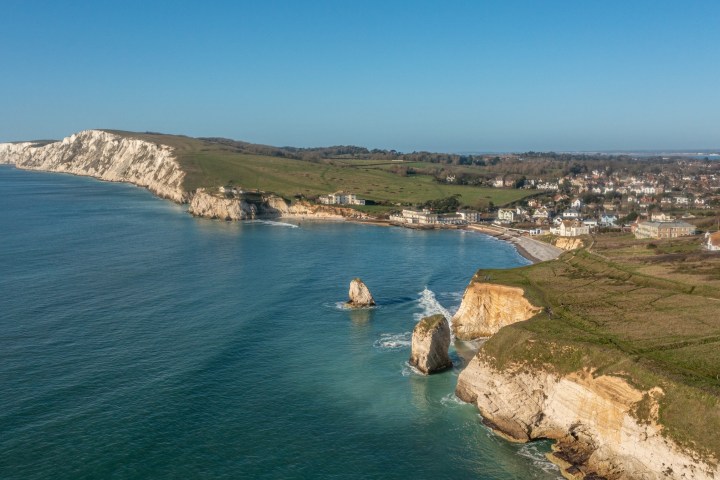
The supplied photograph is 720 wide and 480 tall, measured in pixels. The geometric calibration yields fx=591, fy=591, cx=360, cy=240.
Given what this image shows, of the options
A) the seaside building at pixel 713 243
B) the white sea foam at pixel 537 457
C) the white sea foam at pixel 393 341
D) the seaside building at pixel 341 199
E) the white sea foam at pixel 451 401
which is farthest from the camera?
the seaside building at pixel 341 199

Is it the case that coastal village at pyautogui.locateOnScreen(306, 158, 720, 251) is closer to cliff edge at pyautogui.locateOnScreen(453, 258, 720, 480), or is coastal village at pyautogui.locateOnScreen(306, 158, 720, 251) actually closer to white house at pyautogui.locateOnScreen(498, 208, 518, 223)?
white house at pyautogui.locateOnScreen(498, 208, 518, 223)

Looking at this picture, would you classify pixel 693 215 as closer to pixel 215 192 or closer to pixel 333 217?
pixel 333 217

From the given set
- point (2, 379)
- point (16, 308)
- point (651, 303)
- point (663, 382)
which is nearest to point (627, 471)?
point (663, 382)

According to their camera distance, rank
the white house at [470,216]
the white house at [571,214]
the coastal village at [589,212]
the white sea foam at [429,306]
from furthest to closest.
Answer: the white house at [470,216], the white house at [571,214], the coastal village at [589,212], the white sea foam at [429,306]

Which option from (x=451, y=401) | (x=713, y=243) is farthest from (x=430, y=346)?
(x=713, y=243)

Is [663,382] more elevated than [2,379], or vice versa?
[663,382]

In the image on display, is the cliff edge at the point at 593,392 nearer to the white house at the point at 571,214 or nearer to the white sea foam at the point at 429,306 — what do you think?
the white sea foam at the point at 429,306

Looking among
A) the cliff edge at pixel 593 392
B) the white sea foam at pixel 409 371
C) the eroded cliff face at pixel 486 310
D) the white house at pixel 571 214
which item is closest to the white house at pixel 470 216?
the white house at pixel 571 214
